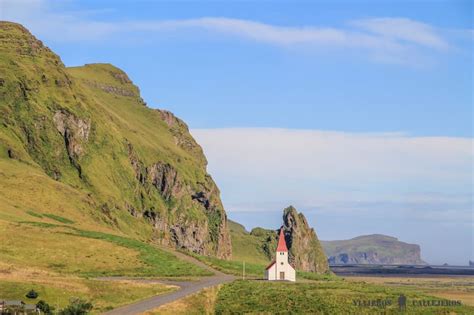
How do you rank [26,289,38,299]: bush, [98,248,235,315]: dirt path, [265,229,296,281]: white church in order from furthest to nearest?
[265,229,296,281]: white church → [26,289,38,299]: bush → [98,248,235,315]: dirt path

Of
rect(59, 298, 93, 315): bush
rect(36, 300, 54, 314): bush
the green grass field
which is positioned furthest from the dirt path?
rect(36, 300, 54, 314): bush

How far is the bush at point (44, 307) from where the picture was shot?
95875 millimetres

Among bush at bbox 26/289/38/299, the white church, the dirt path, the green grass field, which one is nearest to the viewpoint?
the dirt path

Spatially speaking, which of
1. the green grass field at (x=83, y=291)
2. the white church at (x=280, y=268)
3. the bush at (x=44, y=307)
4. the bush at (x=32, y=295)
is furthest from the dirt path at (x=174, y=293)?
the bush at (x=32, y=295)

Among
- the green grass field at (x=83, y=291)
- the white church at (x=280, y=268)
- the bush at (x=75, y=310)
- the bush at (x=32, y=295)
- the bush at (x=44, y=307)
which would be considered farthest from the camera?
the white church at (x=280, y=268)

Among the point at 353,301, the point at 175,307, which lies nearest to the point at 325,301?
the point at 353,301

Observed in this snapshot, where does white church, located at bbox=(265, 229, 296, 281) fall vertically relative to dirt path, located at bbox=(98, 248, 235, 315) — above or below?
above

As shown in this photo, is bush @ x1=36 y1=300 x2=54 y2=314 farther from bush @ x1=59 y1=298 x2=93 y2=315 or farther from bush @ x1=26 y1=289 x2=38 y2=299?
bush @ x1=26 y1=289 x2=38 y2=299

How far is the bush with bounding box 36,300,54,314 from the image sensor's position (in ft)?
315

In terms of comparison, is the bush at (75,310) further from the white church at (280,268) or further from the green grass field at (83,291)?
the white church at (280,268)

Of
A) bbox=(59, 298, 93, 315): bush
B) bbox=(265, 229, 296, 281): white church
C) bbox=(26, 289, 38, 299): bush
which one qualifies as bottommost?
bbox=(59, 298, 93, 315): bush

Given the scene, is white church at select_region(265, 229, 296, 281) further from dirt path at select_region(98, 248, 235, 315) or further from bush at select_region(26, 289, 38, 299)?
bush at select_region(26, 289, 38, 299)

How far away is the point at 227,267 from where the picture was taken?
583 ft

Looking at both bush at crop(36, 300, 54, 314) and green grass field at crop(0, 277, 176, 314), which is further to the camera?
green grass field at crop(0, 277, 176, 314)
